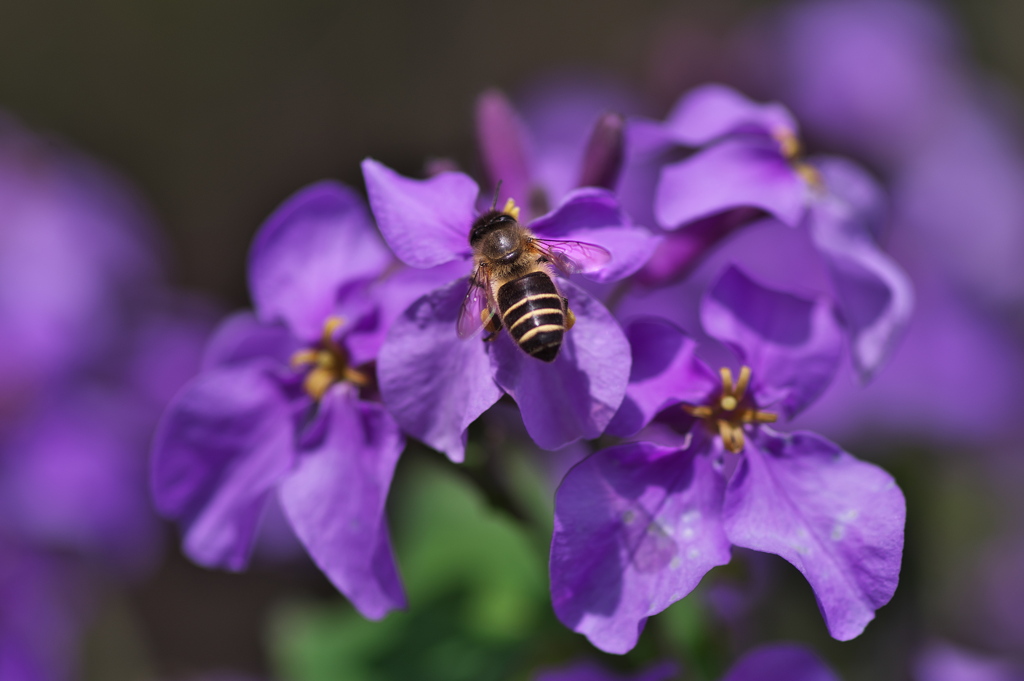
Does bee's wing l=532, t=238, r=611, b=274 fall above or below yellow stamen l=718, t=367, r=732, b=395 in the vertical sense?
above

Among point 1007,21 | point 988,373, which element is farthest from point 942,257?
point 1007,21

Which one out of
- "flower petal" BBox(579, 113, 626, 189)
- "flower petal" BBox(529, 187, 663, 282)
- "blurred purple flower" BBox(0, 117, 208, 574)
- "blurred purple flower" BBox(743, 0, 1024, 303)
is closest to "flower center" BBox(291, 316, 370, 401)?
"flower petal" BBox(529, 187, 663, 282)

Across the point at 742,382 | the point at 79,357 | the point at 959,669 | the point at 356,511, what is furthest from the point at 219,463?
the point at 79,357

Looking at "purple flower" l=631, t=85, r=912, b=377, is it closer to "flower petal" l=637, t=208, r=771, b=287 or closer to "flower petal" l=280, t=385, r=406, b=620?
"flower petal" l=637, t=208, r=771, b=287

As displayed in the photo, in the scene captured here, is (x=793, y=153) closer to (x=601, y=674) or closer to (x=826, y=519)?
(x=826, y=519)

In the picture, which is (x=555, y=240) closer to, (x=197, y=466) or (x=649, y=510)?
(x=649, y=510)

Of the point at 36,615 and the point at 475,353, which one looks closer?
the point at 475,353

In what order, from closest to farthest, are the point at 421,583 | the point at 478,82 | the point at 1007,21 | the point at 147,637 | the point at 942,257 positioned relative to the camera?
the point at 421,583, the point at 942,257, the point at 147,637, the point at 1007,21, the point at 478,82
